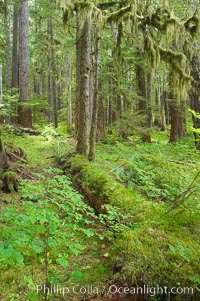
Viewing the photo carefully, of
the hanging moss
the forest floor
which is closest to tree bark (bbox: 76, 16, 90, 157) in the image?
the hanging moss

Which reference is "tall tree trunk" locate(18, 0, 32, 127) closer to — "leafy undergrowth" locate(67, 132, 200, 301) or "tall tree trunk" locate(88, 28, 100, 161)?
"tall tree trunk" locate(88, 28, 100, 161)

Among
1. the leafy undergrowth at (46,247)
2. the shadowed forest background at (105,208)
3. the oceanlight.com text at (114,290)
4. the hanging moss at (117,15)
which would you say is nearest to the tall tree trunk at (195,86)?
the shadowed forest background at (105,208)

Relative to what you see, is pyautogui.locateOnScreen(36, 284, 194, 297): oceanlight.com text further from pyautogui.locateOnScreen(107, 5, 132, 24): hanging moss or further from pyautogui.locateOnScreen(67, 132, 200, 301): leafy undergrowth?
pyautogui.locateOnScreen(107, 5, 132, 24): hanging moss

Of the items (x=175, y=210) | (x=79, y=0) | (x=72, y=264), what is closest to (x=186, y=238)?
(x=175, y=210)

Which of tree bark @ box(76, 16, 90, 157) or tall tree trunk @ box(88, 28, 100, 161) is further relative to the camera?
tree bark @ box(76, 16, 90, 157)

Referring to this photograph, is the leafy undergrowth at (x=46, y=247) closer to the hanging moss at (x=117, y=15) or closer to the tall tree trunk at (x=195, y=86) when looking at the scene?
the hanging moss at (x=117, y=15)

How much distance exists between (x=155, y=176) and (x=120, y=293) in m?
2.99

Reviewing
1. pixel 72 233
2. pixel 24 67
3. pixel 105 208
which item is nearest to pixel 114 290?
pixel 72 233

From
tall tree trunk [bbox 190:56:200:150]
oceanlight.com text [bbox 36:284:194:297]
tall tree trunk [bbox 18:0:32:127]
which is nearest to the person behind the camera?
oceanlight.com text [bbox 36:284:194:297]

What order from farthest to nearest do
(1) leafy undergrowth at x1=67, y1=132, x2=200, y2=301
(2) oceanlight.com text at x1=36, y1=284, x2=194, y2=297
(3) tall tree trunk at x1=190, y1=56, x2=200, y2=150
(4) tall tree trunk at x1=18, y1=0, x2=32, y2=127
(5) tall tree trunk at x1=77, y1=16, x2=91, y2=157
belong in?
(4) tall tree trunk at x1=18, y1=0, x2=32, y2=127, (3) tall tree trunk at x1=190, y1=56, x2=200, y2=150, (5) tall tree trunk at x1=77, y1=16, x2=91, y2=157, (1) leafy undergrowth at x1=67, y1=132, x2=200, y2=301, (2) oceanlight.com text at x1=36, y1=284, x2=194, y2=297

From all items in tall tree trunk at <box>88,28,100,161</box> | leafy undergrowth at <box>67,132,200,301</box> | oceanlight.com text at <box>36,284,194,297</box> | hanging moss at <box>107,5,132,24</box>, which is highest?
hanging moss at <box>107,5,132,24</box>

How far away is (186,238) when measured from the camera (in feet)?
9.37

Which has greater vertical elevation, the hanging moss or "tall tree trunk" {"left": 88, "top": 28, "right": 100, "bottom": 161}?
the hanging moss

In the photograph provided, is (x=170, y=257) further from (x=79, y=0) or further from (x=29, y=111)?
(x=29, y=111)
